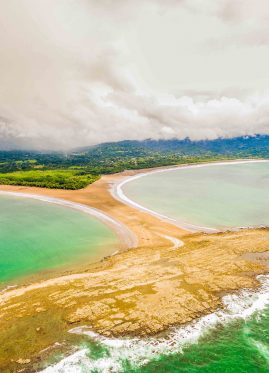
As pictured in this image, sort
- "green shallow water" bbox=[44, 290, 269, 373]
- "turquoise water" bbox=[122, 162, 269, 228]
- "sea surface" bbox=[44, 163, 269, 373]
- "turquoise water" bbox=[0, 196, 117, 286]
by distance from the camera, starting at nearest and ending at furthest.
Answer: "green shallow water" bbox=[44, 290, 269, 373] < "sea surface" bbox=[44, 163, 269, 373] < "turquoise water" bbox=[0, 196, 117, 286] < "turquoise water" bbox=[122, 162, 269, 228]

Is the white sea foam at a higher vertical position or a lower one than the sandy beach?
lower

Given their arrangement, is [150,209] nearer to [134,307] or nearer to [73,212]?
[73,212]

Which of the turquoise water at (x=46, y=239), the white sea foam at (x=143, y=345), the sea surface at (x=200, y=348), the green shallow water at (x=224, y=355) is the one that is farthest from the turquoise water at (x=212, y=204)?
the green shallow water at (x=224, y=355)

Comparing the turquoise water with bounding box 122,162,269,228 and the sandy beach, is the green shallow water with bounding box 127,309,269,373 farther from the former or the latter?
the turquoise water with bounding box 122,162,269,228

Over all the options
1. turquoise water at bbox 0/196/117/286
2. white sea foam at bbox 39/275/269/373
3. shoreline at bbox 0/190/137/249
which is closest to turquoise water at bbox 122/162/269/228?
shoreline at bbox 0/190/137/249

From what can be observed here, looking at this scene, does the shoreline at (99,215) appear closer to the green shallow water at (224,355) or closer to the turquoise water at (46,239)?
the turquoise water at (46,239)

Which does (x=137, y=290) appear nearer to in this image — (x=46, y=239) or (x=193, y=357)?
(x=193, y=357)

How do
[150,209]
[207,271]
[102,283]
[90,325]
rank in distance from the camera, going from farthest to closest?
[150,209]
[207,271]
[102,283]
[90,325]

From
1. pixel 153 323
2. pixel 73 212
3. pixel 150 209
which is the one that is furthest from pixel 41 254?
pixel 150 209
